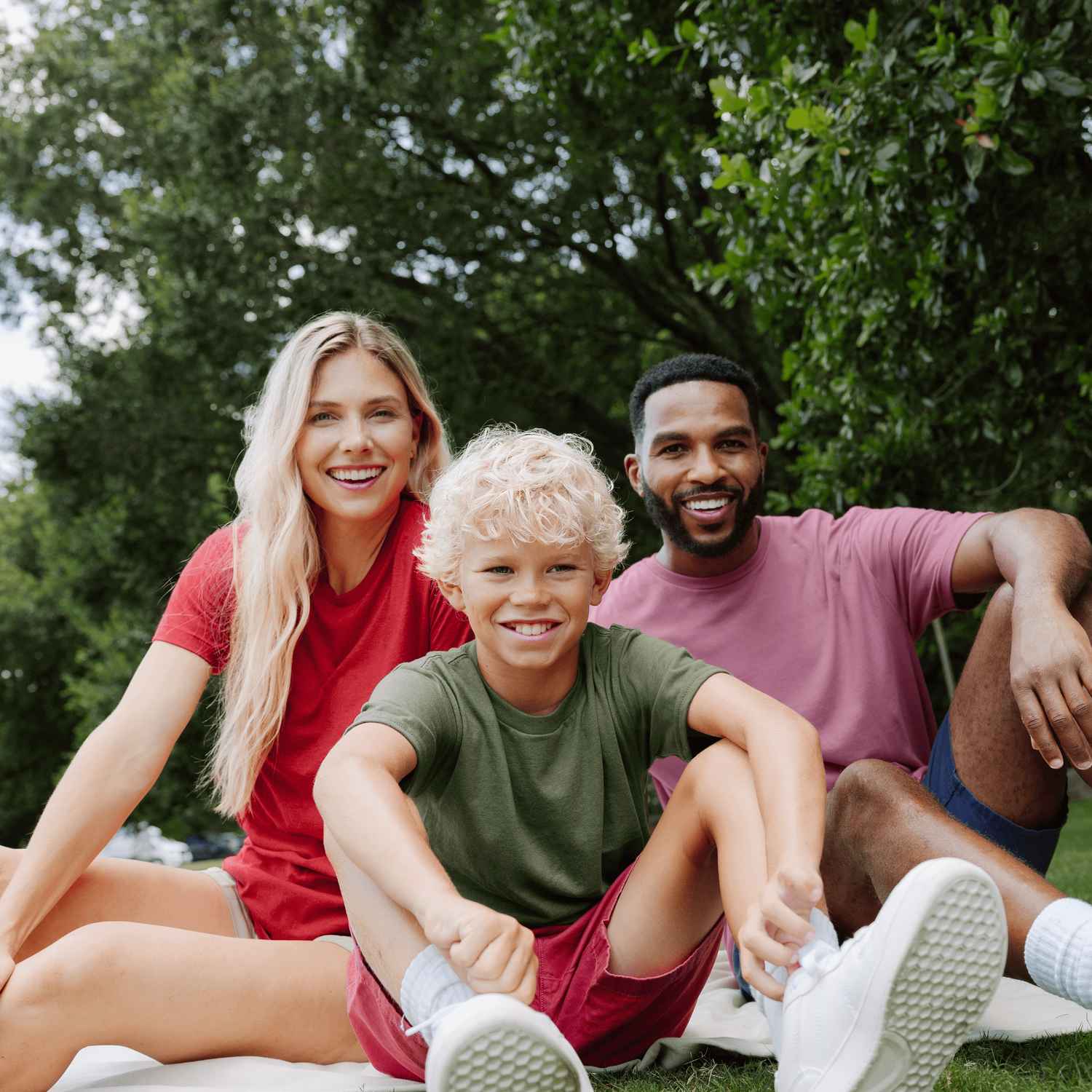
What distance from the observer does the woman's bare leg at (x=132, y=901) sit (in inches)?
101

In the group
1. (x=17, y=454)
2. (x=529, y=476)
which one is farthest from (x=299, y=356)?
(x=17, y=454)

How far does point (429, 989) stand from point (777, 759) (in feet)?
2.12

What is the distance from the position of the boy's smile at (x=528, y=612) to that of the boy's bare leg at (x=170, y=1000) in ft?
2.40

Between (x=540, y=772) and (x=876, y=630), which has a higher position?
(x=876, y=630)

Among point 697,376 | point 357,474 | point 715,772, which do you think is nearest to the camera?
point 715,772

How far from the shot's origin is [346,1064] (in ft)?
8.13

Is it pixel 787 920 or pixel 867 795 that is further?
pixel 867 795

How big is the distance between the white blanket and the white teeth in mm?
1291

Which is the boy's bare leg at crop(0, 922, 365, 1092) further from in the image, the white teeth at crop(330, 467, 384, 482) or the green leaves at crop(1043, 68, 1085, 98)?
the green leaves at crop(1043, 68, 1085, 98)

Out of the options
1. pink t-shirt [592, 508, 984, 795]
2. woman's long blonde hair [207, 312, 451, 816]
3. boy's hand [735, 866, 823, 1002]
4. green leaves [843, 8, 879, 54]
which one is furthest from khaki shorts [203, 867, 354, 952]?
green leaves [843, 8, 879, 54]

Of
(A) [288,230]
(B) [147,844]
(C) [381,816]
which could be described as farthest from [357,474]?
(B) [147,844]

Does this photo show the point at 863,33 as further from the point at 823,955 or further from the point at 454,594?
the point at 823,955

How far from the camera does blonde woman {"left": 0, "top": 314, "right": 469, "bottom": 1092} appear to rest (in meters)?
2.30

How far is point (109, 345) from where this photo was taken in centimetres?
1143
